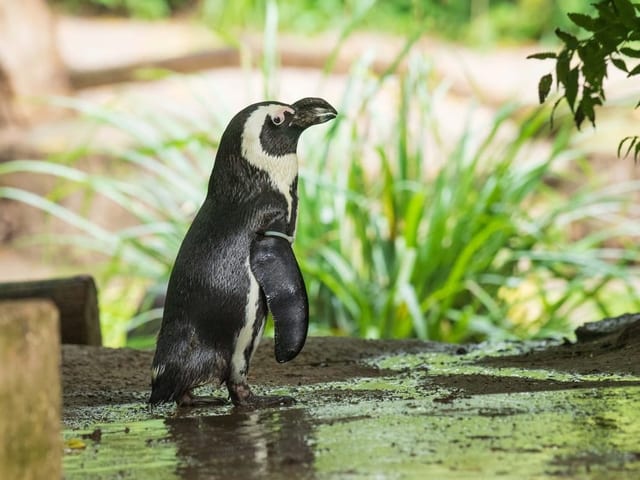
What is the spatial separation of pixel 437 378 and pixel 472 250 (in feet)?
7.38

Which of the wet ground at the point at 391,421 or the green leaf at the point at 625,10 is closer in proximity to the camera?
the wet ground at the point at 391,421

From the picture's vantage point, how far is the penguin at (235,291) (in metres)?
2.88

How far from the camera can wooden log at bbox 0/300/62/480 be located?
5.19ft

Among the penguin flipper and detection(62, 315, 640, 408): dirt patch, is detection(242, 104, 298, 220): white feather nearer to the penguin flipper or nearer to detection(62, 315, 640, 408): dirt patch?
the penguin flipper

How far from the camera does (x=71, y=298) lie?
4.27m

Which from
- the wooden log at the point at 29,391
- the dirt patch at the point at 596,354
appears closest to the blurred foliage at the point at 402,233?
the dirt patch at the point at 596,354

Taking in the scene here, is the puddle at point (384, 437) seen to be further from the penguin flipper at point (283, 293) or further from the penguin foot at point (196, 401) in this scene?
the penguin flipper at point (283, 293)

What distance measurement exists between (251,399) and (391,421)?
57 cm

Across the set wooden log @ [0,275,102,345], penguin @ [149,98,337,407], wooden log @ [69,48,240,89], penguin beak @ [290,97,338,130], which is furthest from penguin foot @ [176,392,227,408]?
wooden log @ [69,48,240,89]

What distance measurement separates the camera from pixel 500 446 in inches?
81.7

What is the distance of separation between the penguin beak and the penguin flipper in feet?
1.19

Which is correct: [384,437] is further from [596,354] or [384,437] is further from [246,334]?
[596,354]

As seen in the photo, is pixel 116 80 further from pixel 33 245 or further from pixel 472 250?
pixel 472 250

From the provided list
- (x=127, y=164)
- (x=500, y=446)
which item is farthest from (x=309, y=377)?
(x=127, y=164)
